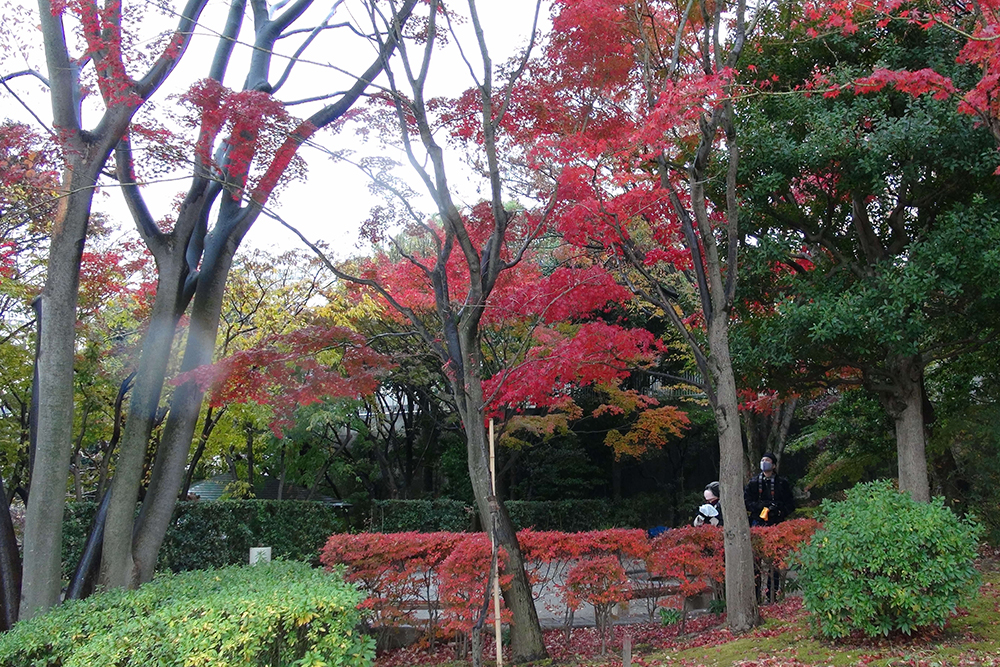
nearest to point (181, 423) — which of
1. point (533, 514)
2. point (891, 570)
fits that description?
point (891, 570)

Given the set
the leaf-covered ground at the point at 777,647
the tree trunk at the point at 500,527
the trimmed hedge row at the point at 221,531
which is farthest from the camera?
the trimmed hedge row at the point at 221,531

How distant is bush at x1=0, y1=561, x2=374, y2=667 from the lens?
427cm

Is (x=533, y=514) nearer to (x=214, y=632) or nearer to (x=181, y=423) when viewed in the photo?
(x=181, y=423)

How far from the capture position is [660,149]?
24.6 feet

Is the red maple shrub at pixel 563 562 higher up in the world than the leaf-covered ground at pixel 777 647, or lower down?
higher up

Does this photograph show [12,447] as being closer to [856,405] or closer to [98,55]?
[98,55]

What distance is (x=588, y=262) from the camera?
36.4 feet

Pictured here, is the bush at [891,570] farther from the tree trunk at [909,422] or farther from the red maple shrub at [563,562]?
the tree trunk at [909,422]

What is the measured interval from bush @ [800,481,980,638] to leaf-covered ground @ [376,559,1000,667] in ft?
0.56

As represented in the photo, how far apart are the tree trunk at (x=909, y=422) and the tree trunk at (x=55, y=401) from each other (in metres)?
8.63

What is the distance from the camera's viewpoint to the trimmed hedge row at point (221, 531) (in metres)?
10.5

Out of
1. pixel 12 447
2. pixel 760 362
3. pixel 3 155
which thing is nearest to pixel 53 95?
pixel 3 155

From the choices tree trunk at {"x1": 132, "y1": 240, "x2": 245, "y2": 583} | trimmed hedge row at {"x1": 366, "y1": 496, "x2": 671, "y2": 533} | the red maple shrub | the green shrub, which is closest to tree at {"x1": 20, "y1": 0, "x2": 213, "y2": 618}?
tree trunk at {"x1": 132, "y1": 240, "x2": 245, "y2": 583}

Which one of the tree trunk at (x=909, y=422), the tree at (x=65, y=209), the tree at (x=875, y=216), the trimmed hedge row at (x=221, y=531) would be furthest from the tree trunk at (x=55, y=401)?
the tree trunk at (x=909, y=422)
